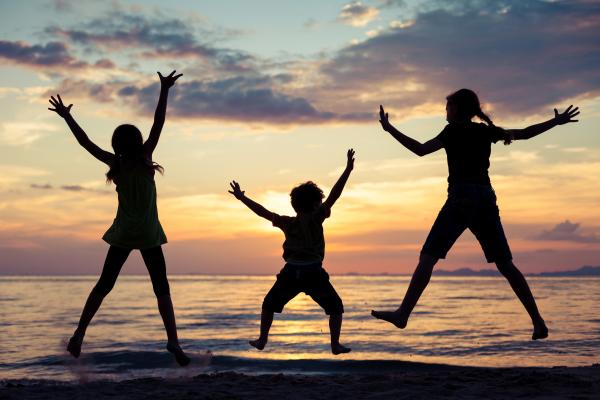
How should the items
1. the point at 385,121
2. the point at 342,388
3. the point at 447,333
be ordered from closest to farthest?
the point at 385,121
the point at 342,388
the point at 447,333

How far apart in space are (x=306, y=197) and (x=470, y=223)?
189 centimetres

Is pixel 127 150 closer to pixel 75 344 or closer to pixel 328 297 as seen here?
pixel 75 344

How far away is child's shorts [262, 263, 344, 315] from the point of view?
732cm

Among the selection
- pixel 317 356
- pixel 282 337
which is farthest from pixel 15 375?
pixel 282 337

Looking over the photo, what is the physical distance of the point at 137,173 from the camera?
6.76m

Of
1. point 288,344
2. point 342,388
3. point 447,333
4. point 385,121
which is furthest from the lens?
point 447,333

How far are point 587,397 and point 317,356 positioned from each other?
1181cm

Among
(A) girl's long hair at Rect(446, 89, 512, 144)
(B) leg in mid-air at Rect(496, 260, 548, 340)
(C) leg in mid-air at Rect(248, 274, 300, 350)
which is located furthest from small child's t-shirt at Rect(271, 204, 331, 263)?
(B) leg in mid-air at Rect(496, 260, 548, 340)

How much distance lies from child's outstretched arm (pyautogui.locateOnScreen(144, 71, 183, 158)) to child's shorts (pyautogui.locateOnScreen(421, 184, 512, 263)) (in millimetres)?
3076

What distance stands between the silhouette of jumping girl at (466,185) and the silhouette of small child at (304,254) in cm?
87

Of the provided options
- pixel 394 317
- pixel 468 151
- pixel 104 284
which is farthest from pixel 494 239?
pixel 104 284

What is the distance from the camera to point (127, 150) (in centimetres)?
684

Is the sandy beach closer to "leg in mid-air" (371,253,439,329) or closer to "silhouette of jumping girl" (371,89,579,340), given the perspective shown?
"leg in mid-air" (371,253,439,329)

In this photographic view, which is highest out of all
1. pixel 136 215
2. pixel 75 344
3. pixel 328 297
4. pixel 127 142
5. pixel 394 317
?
pixel 127 142
